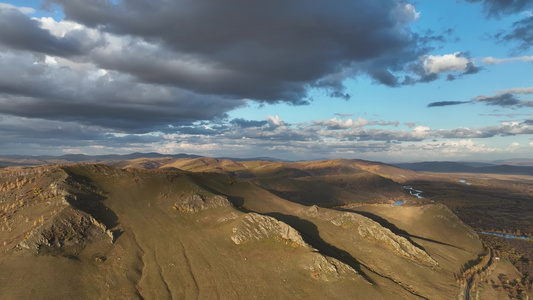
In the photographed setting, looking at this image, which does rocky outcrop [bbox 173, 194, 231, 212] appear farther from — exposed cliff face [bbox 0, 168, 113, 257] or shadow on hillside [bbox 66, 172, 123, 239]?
exposed cliff face [bbox 0, 168, 113, 257]

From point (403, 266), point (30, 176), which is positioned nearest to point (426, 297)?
point (403, 266)

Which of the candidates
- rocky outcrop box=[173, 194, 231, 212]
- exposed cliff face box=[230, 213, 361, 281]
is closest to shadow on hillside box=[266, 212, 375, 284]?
exposed cliff face box=[230, 213, 361, 281]

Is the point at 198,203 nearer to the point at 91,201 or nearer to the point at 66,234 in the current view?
the point at 91,201

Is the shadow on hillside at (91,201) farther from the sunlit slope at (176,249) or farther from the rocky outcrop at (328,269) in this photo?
Answer: the rocky outcrop at (328,269)

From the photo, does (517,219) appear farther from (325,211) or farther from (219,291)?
(219,291)

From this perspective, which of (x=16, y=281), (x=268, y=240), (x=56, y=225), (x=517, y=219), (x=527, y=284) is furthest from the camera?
(x=517, y=219)

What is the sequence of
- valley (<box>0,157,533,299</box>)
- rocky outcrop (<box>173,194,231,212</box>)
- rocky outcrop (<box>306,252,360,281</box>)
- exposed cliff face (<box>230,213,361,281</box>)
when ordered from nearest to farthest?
valley (<box>0,157,533,299</box>) < rocky outcrop (<box>306,252,360,281</box>) < exposed cliff face (<box>230,213,361,281</box>) < rocky outcrop (<box>173,194,231,212</box>)

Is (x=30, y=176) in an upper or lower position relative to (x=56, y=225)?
upper
